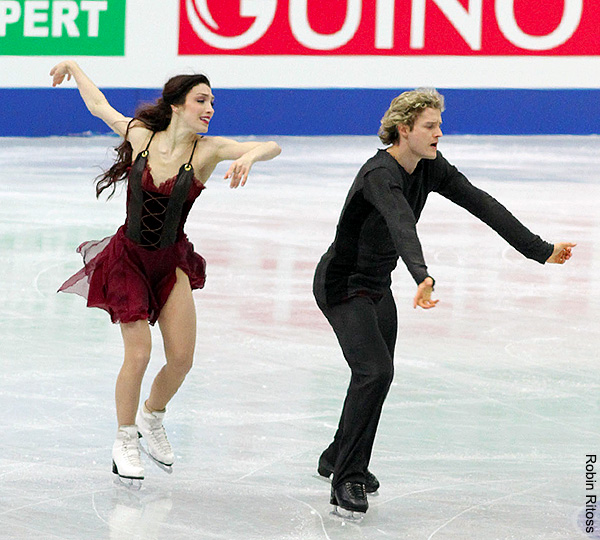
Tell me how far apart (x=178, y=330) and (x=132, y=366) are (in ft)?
0.56

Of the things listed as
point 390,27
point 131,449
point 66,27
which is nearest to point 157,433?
point 131,449

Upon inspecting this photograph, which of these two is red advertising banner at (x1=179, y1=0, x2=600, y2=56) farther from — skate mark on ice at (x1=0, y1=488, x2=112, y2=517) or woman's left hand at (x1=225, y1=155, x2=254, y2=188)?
skate mark on ice at (x1=0, y1=488, x2=112, y2=517)

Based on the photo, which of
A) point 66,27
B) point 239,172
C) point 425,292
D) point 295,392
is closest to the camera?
point 425,292

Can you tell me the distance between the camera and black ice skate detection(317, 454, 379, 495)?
10.4 feet

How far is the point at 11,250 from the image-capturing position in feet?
21.8

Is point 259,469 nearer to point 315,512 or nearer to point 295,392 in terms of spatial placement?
point 315,512

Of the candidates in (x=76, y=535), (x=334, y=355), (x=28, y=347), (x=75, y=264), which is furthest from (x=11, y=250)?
(x=76, y=535)

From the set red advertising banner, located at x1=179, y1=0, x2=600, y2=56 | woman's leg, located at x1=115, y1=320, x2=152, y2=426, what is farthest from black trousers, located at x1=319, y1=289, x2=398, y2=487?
red advertising banner, located at x1=179, y1=0, x2=600, y2=56

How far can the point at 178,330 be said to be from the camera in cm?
325

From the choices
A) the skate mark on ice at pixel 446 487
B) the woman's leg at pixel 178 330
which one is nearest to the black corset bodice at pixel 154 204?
the woman's leg at pixel 178 330

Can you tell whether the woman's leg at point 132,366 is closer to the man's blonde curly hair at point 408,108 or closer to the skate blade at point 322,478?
the skate blade at point 322,478

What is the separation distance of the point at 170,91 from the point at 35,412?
1.29 meters

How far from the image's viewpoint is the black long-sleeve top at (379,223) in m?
2.93

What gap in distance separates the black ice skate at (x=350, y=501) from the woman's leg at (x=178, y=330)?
613 mm
